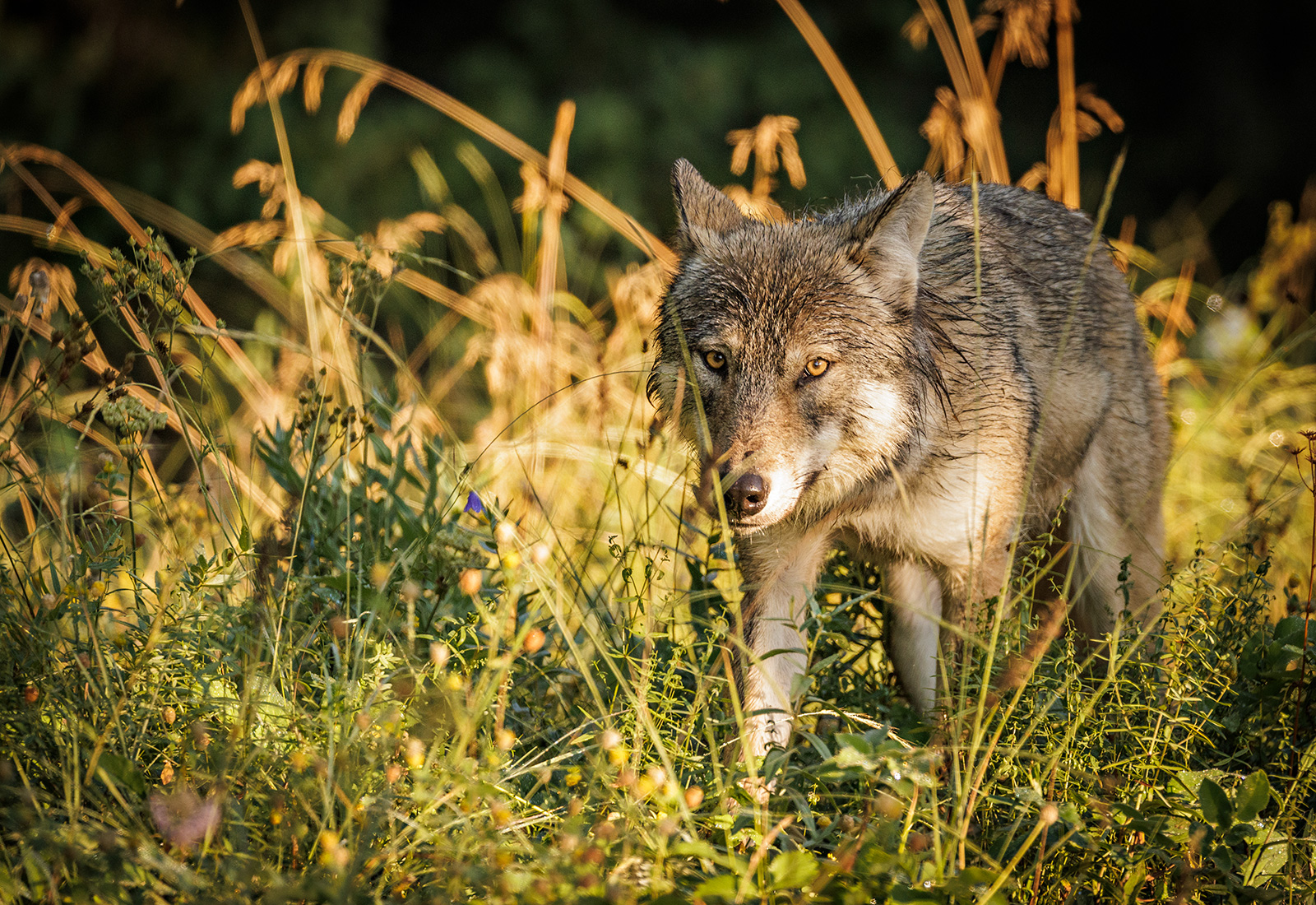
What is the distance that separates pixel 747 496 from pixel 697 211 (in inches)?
47.3

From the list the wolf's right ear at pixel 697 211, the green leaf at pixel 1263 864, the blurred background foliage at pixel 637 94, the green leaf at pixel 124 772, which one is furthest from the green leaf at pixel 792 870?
the blurred background foliage at pixel 637 94

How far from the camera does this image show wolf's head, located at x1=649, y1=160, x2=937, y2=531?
2.71 meters

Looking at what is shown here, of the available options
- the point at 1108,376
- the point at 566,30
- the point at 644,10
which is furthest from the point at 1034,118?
the point at 1108,376

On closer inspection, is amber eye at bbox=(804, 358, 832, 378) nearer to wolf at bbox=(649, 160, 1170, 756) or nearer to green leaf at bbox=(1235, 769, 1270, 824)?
wolf at bbox=(649, 160, 1170, 756)

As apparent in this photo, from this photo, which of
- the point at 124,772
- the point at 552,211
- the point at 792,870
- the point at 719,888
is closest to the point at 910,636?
the point at 792,870

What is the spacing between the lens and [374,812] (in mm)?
1774

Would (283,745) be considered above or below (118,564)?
below

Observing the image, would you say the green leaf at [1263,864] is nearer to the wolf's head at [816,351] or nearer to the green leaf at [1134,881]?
the green leaf at [1134,881]

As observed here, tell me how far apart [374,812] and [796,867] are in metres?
0.77

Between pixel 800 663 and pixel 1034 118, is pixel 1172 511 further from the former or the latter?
pixel 1034 118

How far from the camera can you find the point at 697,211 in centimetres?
323

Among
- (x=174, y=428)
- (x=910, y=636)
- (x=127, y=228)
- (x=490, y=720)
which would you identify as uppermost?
(x=127, y=228)

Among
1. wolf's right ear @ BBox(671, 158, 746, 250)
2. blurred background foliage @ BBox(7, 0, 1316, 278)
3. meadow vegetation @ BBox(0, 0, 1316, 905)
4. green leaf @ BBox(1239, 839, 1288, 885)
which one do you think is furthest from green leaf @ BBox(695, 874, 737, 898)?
blurred background foliage @ BBox(7, 0, 1316, 278)

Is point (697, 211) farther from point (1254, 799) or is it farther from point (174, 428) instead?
point (1254, 799)
